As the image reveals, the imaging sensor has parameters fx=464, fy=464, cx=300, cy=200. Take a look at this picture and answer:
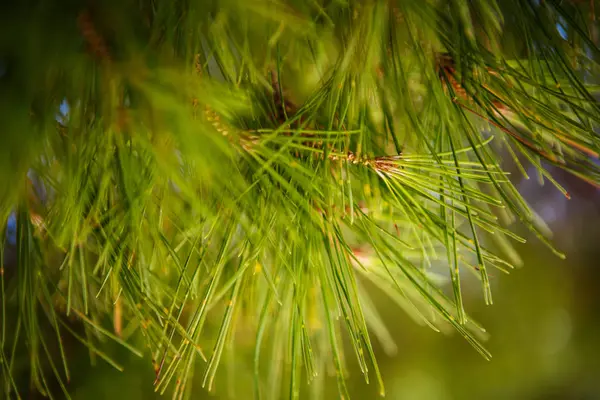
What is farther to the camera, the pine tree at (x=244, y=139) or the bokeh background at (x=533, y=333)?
the bokeh background at (x=533, y=333)

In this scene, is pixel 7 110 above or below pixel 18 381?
above

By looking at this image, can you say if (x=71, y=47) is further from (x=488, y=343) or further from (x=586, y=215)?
(x=586, y=215)

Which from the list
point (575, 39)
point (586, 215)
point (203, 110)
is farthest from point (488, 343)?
point (203, 110)

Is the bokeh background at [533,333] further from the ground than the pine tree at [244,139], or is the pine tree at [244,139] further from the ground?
the pine tree at [244,139]

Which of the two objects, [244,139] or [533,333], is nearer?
[244,139]

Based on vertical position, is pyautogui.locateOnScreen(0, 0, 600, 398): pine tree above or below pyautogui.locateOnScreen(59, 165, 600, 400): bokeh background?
above

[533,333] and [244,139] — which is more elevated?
[244,139]

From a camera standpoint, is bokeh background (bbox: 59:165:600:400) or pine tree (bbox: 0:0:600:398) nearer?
pine tree (bbox: 0:0:600:398)

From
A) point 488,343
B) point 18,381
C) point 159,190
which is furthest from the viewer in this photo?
point 488,343
